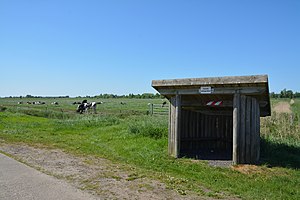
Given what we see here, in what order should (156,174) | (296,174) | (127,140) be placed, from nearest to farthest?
(156,174), (296,174), (127,140)

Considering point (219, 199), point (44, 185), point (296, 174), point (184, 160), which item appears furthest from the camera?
point (184, 160)

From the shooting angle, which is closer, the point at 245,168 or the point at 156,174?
the point at 156,174

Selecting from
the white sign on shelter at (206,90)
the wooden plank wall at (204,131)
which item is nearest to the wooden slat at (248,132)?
the white sign on shelter at (206,90)

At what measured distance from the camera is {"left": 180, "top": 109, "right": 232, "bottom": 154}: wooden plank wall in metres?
12.5

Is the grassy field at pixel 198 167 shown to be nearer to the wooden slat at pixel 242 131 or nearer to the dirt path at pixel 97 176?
A: the dirt path at pixel 97 176

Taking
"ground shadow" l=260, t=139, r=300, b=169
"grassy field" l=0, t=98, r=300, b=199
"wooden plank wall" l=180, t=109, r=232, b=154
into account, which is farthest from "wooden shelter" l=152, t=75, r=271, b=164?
"grassy field" l=0, t=98, r=300, b=199

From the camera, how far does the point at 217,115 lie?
44.0 ft

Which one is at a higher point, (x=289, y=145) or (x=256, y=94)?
(x=256, y=94)

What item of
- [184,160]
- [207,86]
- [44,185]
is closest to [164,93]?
[207,86]

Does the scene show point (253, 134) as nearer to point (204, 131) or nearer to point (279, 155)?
point (279, 155)

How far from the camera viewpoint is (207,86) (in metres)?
9.38

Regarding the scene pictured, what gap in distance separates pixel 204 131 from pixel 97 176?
729cm

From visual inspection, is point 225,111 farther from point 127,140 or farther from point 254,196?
point 254,196

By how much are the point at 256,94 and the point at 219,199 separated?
14.7 ft
